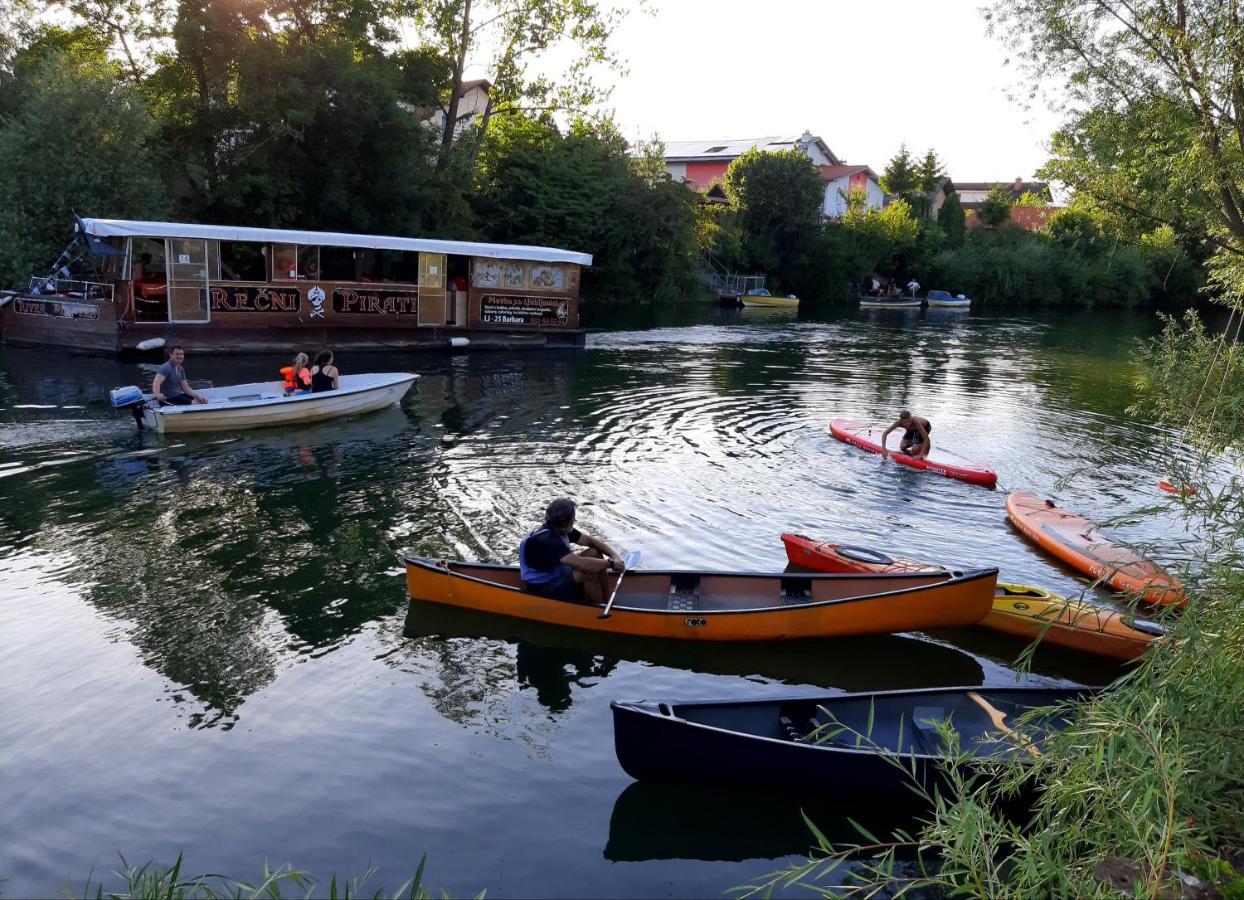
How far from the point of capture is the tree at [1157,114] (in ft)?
50.3

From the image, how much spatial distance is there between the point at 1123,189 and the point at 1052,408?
25.2ft

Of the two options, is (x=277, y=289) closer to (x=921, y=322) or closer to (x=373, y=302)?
(x=373, y=302)

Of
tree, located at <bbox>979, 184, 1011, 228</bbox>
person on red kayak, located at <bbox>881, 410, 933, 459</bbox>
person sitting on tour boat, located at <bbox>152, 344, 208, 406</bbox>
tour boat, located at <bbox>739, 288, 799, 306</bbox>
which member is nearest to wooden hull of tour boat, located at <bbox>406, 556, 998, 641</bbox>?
person on red kayak, located at <bbox>881, 410, 933, 459</bbox>

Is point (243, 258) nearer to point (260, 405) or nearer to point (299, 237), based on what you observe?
point (299, 237)

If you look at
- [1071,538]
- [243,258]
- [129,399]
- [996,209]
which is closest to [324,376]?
[129,399]

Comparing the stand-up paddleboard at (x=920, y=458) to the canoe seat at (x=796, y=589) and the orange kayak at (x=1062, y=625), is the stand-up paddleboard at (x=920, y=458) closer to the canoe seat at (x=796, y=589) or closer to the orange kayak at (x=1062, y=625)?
the orange kayak at (x=1062, y=625)

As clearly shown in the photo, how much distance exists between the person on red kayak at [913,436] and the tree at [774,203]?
4565 cm

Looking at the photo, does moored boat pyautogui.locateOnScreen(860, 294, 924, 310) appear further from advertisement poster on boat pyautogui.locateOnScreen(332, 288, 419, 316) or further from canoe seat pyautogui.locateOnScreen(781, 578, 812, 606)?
canoe seat pyautogui.locateOnScreen(781, 578, 812, 606)

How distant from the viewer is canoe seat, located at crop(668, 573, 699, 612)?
34.4 feet

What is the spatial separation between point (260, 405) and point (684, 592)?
11.2m

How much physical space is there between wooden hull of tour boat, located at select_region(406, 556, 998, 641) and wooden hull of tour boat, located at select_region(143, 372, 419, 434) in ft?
29.3

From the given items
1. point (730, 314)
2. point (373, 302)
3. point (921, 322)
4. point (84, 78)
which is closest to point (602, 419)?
point (373, 302)

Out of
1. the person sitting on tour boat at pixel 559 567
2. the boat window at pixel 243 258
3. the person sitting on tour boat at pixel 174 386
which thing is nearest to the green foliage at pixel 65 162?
the boat window at pixel 243 258

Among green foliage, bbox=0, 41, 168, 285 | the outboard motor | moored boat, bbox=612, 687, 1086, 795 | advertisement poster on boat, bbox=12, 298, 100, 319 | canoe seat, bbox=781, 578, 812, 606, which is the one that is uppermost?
green foliage, bbox=0, 41, 168, 285
